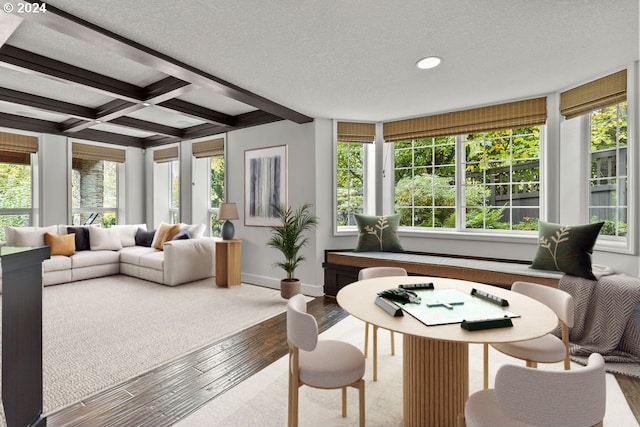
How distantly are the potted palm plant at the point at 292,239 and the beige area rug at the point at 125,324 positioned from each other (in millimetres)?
256

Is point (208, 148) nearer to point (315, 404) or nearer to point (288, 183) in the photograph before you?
point (288, 183)

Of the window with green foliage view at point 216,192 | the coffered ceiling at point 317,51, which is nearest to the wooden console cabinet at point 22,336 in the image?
the coffered ceiling at point 317,51

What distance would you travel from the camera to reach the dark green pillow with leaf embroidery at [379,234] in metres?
4.23

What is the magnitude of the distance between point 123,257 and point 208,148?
7.68 feet

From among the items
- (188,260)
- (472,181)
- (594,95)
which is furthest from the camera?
(188,260)

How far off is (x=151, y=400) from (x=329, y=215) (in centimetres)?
303

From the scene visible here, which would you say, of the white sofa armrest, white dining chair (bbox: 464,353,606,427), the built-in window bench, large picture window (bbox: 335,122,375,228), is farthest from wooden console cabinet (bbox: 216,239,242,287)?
white dining chair (bbox: 464,353,606,427)

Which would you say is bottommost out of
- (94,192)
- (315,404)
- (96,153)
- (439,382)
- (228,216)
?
(315,404)

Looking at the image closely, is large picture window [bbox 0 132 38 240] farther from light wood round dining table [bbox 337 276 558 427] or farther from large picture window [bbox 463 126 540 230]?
large picture window [bbox 463 126 540 230]

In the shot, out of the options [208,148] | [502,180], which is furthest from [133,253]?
[502,180]

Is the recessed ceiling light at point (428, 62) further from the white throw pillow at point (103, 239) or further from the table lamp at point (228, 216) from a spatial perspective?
the white throw pillow at point (103, 239)

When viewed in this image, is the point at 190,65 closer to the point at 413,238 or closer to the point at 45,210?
the point at 413,238

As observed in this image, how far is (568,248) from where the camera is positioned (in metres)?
2.87

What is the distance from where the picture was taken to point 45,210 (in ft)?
18.2
